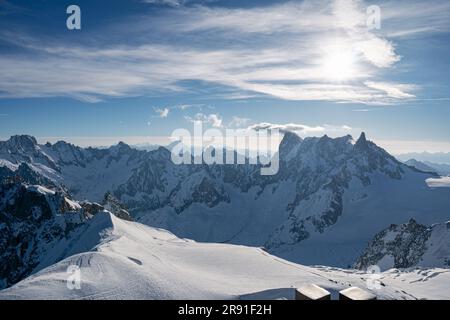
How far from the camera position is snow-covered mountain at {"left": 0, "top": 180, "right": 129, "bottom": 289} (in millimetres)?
136375

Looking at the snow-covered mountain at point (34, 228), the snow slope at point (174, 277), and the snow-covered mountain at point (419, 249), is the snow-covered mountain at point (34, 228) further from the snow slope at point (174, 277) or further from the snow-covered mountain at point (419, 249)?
the snow-covered mountain at point (419, 249)

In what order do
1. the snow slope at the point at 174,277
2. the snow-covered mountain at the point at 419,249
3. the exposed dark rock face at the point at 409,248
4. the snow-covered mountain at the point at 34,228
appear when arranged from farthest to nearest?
the exposed dark rock face at the point at 409,248 → the snow-covered mountain at the point at 419,249 → the snow-covered mountain at the point at 34,228 → the snow slope at the point at 174,277

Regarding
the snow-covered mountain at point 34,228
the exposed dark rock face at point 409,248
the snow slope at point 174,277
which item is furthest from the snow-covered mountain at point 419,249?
the snow-covered mountain at point 34,228

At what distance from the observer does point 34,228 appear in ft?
517

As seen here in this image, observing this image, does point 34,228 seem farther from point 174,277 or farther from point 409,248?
point 409,248

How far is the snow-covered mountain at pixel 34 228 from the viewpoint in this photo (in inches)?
5369

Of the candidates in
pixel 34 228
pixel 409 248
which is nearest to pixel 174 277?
pixel 34 228

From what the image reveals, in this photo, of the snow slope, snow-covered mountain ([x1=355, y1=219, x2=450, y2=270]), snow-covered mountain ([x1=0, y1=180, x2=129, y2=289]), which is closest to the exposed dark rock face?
snow-covered mountain ([x1=355, y1=219, x2=450, y2=270])

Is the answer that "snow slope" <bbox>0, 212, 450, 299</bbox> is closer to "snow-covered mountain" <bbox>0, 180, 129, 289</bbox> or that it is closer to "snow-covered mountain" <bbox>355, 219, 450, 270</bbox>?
"snow-covered mountain" <bbox>0, 180, 129, 289</bbox>

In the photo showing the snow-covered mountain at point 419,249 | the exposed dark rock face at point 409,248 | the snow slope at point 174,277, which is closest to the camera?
the snow slope at point 174,277

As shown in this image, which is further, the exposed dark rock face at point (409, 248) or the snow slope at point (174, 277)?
the exposed dark rock face at point (409, 248)
